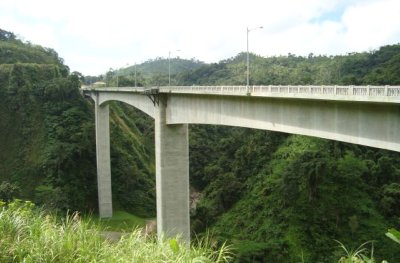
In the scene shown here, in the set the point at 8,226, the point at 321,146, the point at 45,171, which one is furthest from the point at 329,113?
the point at 45,171

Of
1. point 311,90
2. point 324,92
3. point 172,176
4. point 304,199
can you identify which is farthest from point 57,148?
point 324,92

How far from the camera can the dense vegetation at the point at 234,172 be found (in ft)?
111

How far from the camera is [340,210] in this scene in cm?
3494

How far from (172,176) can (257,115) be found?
35.4 ft

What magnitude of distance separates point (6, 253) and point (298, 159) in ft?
107

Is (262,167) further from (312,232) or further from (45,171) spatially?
(45,171)

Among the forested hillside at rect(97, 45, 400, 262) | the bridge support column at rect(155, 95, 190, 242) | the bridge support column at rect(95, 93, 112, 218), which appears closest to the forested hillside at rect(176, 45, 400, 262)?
the forested hillside at rect(97, 45, 400, 262)

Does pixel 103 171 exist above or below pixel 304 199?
above

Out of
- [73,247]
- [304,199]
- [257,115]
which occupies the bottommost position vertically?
[304,199]

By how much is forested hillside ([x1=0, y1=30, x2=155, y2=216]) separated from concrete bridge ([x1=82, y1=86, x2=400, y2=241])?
550 inches

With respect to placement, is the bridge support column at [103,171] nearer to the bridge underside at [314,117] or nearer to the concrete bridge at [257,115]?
the concrete bridge at [257,115]

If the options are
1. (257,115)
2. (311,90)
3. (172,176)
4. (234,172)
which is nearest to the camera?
(311,90)

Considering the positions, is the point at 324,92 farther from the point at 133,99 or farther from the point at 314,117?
the point at 133,99

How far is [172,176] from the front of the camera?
28.6 meters
